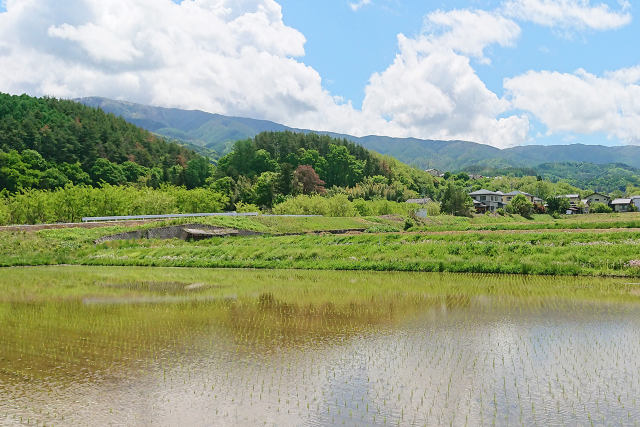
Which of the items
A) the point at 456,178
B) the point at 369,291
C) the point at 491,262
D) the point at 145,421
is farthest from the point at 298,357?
the point at 456,178

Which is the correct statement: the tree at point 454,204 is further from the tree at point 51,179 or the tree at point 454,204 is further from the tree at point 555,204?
the tree at point 51,179

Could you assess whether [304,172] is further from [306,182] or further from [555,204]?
[555,204]

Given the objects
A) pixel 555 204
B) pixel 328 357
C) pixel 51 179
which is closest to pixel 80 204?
pixel 51 179

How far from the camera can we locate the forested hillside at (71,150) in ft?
233

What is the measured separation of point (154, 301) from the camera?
1521cm

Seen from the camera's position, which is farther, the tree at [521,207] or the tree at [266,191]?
the tree at [521,207]

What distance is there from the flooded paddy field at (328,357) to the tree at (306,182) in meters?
57.7

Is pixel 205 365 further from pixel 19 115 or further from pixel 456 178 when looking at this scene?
pixel 456 178

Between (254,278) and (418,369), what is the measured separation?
13.7m

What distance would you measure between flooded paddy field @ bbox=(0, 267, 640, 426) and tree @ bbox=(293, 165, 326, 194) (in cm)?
5769

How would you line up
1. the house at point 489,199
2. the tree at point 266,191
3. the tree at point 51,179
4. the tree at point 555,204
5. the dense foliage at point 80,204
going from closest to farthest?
the dense foliage at point 80,204, the tree at point 51,179, the tree at point 266,191, the tree at point 555,204, the house at point 489,199

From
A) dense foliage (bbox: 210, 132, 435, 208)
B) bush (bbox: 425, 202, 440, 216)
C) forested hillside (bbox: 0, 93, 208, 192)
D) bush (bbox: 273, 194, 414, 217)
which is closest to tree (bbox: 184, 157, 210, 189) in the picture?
forested hillside (bbox: 0, 93, 208, 192)

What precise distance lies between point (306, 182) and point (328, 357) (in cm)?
6671

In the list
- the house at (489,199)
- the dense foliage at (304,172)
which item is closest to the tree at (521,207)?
the dense foliage at (304,172)
